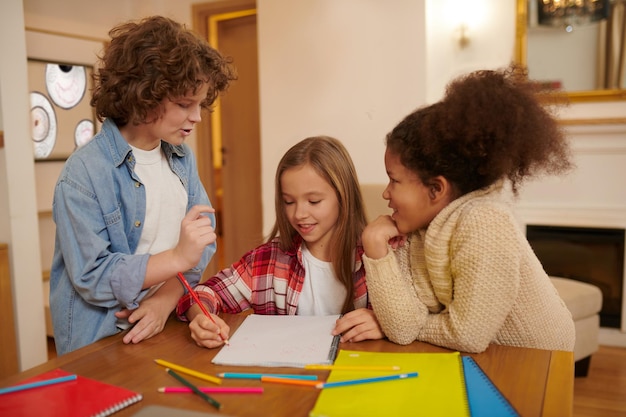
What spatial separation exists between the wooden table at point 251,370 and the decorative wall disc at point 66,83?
277 cm

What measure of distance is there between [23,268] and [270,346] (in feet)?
7.10

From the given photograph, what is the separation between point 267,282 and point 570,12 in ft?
9.02

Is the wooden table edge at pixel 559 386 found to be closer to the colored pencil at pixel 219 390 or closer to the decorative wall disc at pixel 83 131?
the colored pencil at pixel 219 390

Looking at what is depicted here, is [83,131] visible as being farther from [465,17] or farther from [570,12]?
[570,12]

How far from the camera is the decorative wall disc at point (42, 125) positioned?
329 centimetres

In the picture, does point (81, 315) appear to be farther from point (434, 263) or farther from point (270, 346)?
point (434, 263)

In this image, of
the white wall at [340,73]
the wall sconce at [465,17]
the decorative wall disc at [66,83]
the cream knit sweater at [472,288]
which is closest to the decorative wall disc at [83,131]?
the decorative wall disc at [66,83]

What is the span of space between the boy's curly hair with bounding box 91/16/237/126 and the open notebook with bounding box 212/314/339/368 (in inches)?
19.7

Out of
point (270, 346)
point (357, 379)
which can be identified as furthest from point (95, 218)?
point (357, 379)

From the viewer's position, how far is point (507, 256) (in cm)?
93

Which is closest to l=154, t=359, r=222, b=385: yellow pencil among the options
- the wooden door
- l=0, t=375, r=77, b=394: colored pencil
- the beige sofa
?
l=0, t=375, r=77, b=394: colored pencil

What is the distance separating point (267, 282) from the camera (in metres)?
1.36

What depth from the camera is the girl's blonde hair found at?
133cm

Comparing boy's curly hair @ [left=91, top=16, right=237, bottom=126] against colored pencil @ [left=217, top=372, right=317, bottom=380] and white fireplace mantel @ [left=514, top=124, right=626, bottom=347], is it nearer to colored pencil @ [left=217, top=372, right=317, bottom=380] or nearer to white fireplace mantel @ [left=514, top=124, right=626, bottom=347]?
colored pencil @ [left=217, top=372, right=317, bottom=380]
